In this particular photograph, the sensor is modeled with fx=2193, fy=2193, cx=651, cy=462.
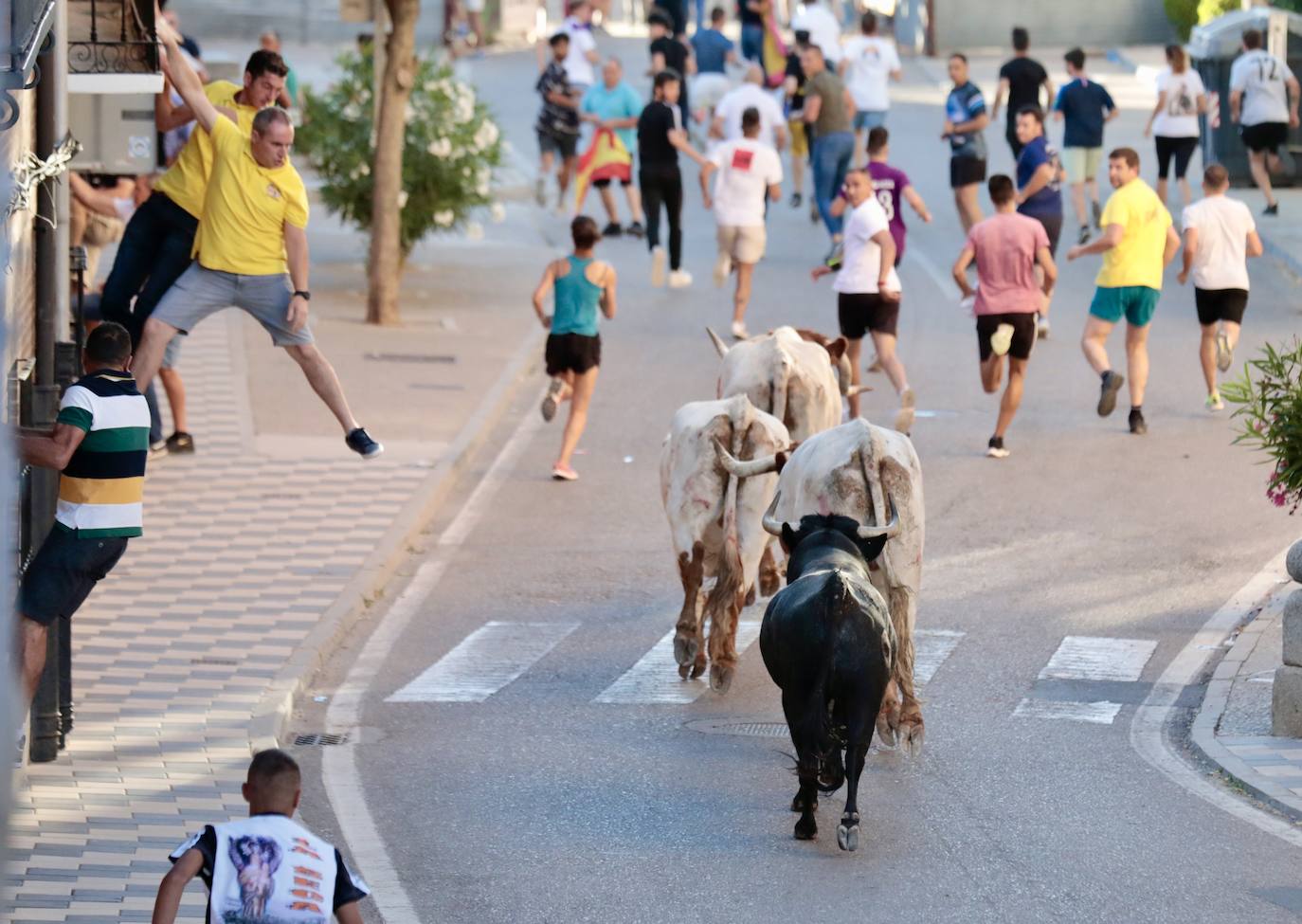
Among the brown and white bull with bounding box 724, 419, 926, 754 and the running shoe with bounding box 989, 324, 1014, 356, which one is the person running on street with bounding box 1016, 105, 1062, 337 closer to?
the running shoe with bounding box 989, 324, 1014, 356

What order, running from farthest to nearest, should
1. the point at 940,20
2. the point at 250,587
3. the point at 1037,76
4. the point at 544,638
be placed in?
the point at 940,20 < the point at 1037,76 < the point at 250,587 < the point at 544,638

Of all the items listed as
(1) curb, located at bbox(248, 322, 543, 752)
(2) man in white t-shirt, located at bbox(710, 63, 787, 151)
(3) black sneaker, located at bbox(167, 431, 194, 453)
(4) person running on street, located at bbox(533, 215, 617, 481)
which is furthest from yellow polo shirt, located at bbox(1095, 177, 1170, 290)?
(3) black sneaker, located at bbox(167, 431, 194, 453)

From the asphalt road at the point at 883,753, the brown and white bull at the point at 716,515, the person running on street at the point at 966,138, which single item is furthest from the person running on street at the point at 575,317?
the person running on street at the point at 966,138

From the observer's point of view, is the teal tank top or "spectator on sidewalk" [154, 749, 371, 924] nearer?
"spectator on sidewalk" [154, 749, 371, 924]

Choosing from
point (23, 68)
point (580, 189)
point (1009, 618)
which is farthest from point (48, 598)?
point (580, 189)

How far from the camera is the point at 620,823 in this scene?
9680 mm

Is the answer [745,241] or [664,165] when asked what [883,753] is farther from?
[664,165]

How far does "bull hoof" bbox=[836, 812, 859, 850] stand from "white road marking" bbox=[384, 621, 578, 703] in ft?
10.2

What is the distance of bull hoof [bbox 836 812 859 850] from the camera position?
9133 mm

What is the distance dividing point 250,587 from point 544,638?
2.14 meters

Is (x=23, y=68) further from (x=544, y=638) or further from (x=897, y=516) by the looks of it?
(x=544, y=638)

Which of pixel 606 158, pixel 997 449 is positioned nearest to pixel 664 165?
pixel 606 158

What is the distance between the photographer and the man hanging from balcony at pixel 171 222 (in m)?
13.2

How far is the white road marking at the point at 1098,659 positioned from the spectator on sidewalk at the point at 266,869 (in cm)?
652
